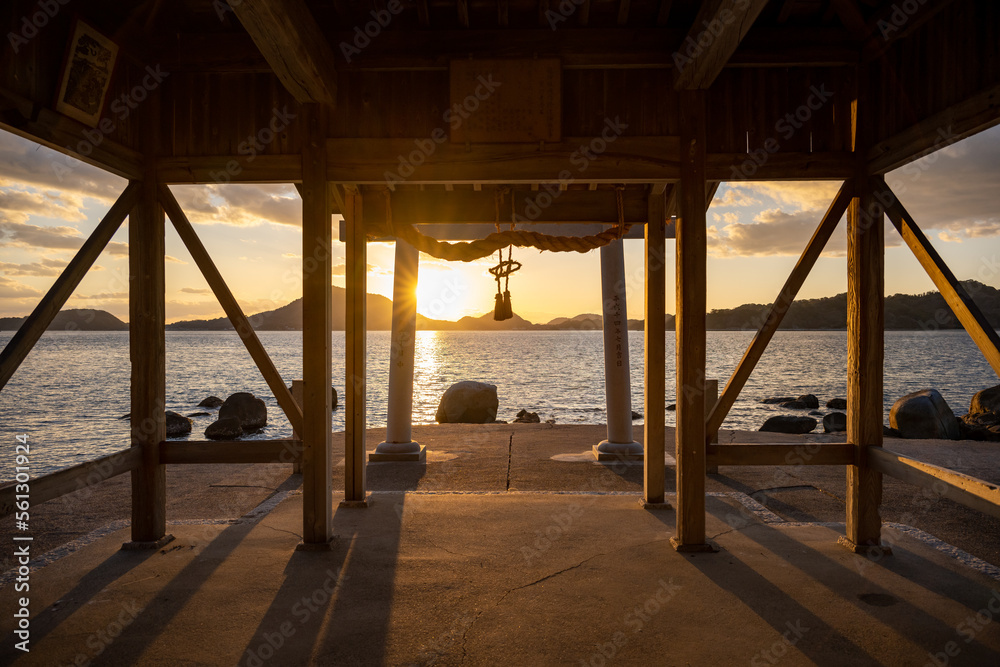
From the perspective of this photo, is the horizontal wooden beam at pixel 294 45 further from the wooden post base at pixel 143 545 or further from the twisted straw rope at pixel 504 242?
the wooden post base at pixel 143 545

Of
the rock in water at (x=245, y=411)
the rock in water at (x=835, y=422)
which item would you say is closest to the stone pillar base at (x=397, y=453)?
the rock in water at (x=245, y=411)

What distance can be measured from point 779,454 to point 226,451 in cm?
418

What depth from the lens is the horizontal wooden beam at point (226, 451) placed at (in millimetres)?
4348

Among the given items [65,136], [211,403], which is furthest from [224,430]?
[65,136]

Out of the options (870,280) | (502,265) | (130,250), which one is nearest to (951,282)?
(870,280)

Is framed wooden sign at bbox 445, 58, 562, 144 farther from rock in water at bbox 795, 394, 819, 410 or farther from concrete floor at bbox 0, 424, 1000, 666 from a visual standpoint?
rock in water at bbox 795, 394, 819, 410

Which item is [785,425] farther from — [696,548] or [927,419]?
[696,548]

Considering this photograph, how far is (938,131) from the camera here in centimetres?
347

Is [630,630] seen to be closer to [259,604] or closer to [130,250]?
[259,604]

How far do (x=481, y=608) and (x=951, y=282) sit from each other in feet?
11.8

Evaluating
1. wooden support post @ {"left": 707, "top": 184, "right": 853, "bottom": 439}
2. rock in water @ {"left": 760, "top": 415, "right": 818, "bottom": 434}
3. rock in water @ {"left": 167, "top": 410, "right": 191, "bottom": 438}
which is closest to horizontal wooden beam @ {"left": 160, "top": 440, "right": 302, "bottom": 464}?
wooden support post @ {"left": 707, "top": 184, "right": 853, "bottom": 439}

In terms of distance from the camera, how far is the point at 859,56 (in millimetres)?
4168

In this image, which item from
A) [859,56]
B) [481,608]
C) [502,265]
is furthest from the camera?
[502,265]

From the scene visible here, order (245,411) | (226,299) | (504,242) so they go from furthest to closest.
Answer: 1. (245,411)
2. (504,242)
3. (226,299)
